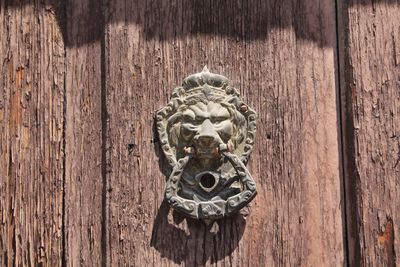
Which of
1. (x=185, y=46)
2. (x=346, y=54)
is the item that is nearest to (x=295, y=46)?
(x=346, y=54)

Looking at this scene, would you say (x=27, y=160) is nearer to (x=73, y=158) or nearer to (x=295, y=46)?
(x=73, y=158)

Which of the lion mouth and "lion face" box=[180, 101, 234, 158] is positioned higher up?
"lion face" box=[180, 101, 234, 158]

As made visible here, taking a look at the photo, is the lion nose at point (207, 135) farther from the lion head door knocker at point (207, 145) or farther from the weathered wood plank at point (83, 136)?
the weathered wood plank at point (83, 136)

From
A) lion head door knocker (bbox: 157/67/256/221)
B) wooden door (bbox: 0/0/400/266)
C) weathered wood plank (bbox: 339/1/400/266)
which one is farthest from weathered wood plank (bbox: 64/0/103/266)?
weathered wood plank (bbox: 339/1/400/266)

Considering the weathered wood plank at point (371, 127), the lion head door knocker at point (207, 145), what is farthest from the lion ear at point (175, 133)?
the weathered wood plank at point (371, 127)

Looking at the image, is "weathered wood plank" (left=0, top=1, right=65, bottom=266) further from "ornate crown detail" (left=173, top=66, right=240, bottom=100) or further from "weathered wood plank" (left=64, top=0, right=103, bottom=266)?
"ornate crown detail" (left=173, top=66, right=240, bottom=100)

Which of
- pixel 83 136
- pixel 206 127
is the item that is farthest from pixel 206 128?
pixel 83 136

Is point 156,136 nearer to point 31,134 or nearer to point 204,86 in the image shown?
point 204,86

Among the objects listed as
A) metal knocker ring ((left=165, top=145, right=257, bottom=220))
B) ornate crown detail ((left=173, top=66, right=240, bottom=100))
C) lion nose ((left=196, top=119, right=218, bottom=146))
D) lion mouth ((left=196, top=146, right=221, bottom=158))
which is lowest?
metal knocker ring ((left=165, top=145, right=257, bottom=220))
